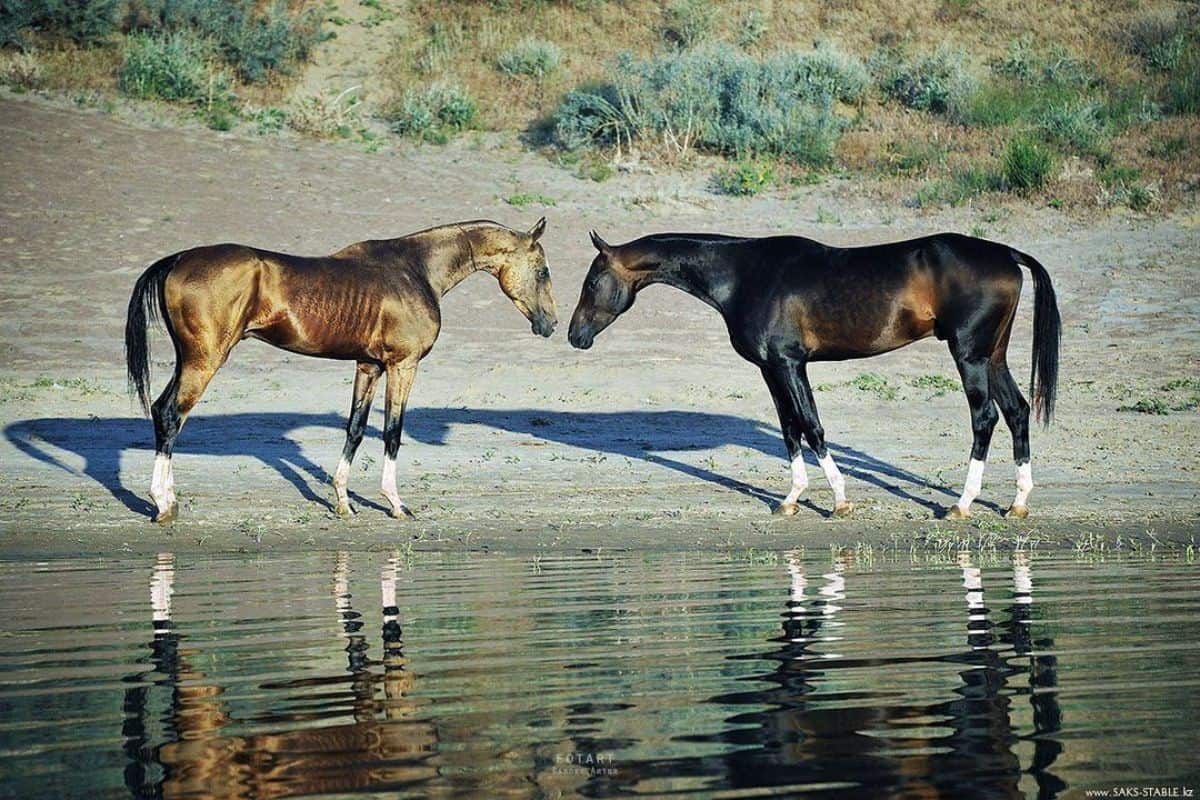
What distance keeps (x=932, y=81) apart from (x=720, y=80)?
13.9ft

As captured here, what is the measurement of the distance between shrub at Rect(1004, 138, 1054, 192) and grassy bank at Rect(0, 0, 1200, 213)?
0.09 ft

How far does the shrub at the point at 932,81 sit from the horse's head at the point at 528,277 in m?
17.6

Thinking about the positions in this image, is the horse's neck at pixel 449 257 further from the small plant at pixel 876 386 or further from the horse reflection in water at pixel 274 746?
the horse reflection in water at pixel 274 746

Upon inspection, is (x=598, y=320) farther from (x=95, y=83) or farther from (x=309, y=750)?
(x=95, y=83)

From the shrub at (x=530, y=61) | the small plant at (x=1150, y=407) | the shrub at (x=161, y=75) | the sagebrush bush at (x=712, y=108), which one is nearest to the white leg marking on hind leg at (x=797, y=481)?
the small plant at (x=1150, y=407)

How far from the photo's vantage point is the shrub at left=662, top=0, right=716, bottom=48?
115ft

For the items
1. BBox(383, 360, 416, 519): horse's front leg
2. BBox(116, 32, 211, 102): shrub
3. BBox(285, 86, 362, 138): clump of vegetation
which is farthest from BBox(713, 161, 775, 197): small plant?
BBox(383, 360, 416, 519): horse's front leg

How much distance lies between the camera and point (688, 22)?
35.5 metres

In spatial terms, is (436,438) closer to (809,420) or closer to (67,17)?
(809,420)

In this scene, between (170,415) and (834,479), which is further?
(834,479)

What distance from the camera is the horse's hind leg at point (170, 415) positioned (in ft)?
37.7

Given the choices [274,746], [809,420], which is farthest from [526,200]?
[274,746]

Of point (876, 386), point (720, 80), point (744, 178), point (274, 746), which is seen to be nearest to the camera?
point (274, 746)

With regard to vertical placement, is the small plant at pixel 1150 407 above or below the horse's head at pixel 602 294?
below
